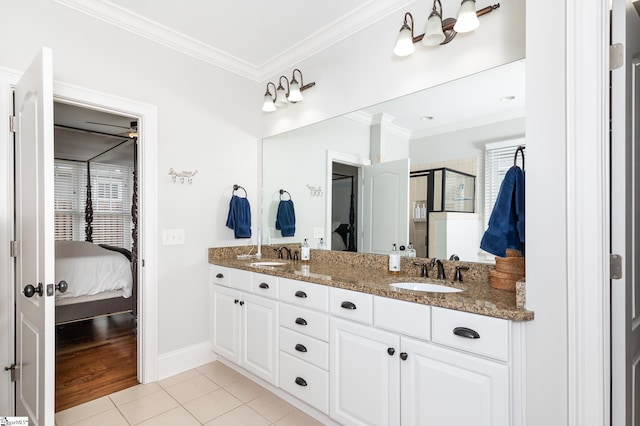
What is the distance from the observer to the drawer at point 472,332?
1268 mm

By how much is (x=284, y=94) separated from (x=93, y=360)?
2.92 metres

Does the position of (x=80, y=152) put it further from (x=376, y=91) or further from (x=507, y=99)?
(x=507, y=99)

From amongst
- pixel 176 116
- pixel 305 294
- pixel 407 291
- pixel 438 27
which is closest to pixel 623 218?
pixel 407 291

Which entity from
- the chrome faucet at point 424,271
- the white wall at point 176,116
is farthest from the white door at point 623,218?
the white wall at point 176,116

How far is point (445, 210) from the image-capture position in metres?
2.02

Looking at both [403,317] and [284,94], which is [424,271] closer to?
[403,317]

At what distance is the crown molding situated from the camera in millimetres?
2219

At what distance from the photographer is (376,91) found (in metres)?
2.29

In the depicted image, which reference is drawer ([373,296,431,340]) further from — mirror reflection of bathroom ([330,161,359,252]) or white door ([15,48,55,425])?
white door ([15,48,55,425])

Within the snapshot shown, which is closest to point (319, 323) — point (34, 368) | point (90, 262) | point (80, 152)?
point (34, 368)

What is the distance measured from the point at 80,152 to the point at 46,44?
4.24 m

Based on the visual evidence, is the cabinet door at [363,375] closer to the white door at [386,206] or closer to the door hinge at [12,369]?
the white door at [386,206]

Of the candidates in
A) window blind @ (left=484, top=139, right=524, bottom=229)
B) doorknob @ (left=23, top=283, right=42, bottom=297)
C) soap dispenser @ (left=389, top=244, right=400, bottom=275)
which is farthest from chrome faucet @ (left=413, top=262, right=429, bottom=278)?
doorknob @ (left=23, top=283, right=42, bottom=297)

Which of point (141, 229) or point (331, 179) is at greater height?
point (331, 179)
